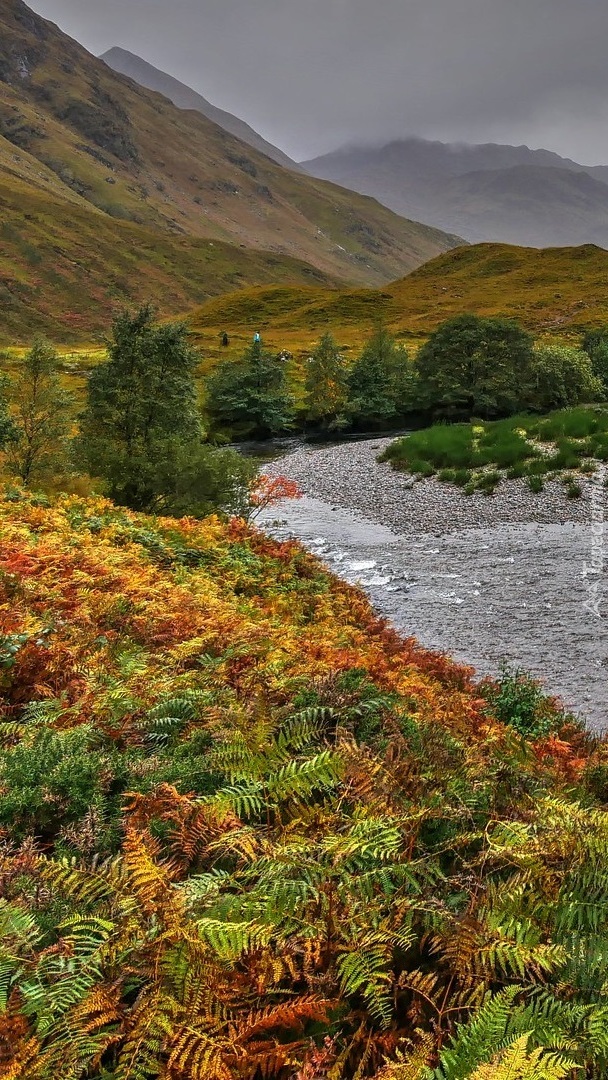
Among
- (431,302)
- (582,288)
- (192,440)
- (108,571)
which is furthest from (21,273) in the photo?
(108,571)

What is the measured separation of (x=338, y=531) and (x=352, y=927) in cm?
2103

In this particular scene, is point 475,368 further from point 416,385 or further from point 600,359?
point 600,359

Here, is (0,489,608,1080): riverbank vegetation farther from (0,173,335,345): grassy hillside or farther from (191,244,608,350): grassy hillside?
(0,173,335,345): grassy hillside

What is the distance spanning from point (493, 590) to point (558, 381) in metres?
39.0

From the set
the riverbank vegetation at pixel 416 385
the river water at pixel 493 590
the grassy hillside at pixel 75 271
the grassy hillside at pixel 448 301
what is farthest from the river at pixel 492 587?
the grassy hillside at pixel 75 271

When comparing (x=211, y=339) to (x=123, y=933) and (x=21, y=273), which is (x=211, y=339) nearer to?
(x=21, y=273)

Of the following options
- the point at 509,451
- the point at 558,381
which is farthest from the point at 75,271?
the point at 509,451

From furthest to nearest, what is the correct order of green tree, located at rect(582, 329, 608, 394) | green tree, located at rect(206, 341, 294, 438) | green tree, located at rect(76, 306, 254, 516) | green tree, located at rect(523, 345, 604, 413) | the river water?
1. green tree, located at rect(582, 329, 608, 394)
2. green tree, located at rect(206, 341, 294, 438)
3. green tree, located at rect(523, 345, 604, 413)
4. green tree, located at rect(76, 306, 254, 516)
5. the river water

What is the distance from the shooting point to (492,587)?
55.2 feet

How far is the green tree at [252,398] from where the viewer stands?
166 ft

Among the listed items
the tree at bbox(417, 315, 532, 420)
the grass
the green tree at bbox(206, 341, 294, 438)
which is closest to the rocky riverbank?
the grass

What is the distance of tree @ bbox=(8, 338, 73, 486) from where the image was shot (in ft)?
74.9

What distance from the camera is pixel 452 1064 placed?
2199mm

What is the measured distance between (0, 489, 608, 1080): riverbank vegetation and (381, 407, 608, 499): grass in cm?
2084
